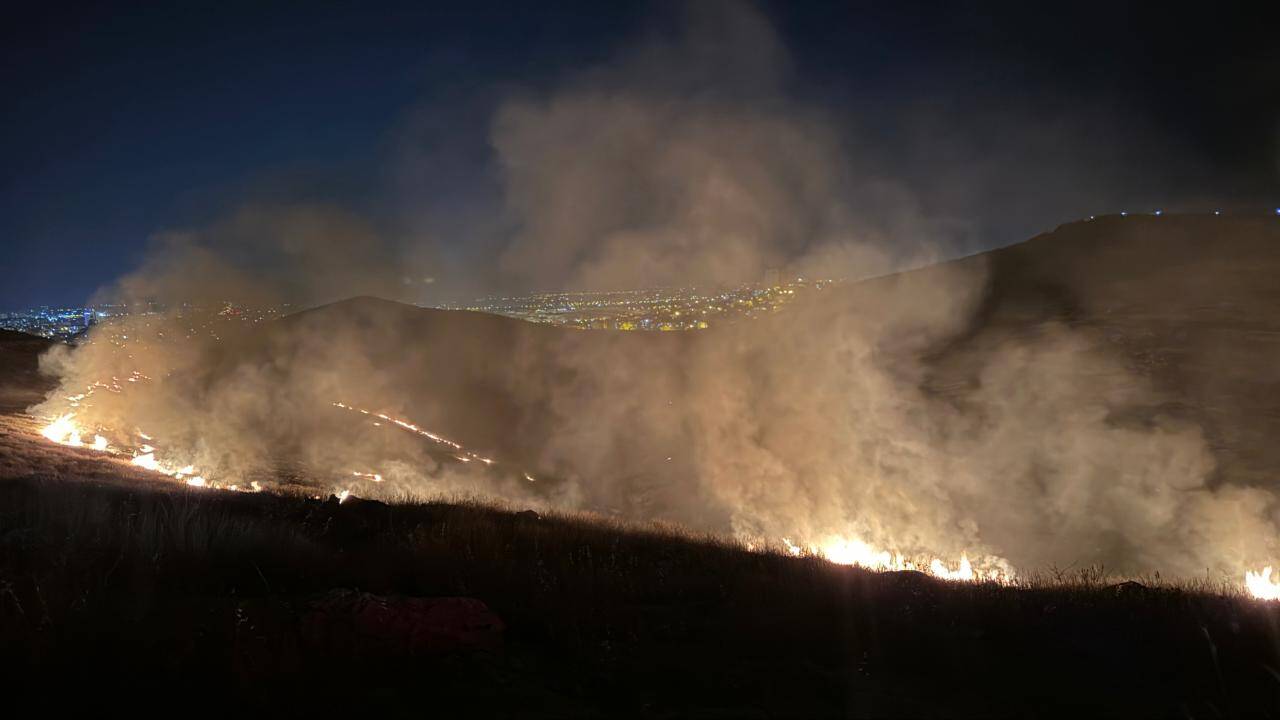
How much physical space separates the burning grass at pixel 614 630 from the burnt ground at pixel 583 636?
0.8 inches

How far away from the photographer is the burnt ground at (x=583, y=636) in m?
3.62

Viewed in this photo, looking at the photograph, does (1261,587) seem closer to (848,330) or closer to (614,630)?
(614,630)

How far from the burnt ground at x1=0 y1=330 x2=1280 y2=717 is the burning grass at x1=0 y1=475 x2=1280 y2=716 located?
0.02m

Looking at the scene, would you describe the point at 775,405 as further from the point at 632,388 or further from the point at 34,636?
the point at 34,636

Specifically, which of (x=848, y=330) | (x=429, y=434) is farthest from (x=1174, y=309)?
(x=429, y=434)

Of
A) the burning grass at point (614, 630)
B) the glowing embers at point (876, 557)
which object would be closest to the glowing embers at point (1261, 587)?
the burning grass at point (614, 630)

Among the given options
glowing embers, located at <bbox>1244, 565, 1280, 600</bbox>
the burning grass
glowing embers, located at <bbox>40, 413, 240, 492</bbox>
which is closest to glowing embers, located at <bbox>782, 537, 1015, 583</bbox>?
glowing embers, located at <bbox>1244, 565, 1280, 600</bbox>

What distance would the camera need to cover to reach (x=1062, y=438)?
18.2m

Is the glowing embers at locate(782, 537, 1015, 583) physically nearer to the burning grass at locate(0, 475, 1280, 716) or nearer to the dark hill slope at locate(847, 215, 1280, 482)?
the burning grass at locate(0, 475, 1280, 716)

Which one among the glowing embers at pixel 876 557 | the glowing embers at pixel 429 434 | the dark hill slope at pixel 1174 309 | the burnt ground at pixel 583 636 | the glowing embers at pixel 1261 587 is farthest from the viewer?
the glowing embers at pixel 429 434

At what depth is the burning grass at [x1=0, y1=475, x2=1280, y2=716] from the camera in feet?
12.1

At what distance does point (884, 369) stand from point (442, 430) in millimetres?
19915

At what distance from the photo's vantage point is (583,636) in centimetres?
473

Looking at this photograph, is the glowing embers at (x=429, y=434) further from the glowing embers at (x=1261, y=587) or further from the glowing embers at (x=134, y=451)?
the glowing embers at (x=1261, y=587)
